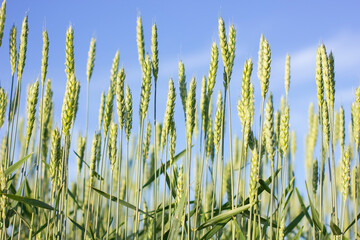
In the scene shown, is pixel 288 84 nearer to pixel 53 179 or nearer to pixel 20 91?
pixel 53 179

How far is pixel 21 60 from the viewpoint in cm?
240

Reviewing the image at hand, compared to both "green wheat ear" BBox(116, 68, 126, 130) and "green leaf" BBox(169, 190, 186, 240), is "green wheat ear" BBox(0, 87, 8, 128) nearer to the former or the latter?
"green wheat ear" BBox(116, 68, 126, 130)

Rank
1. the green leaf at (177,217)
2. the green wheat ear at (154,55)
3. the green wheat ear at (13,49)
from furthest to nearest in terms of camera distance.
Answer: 1. the green wheat ear at (13,49)
2. the green wheat ear at (154,55)
3. the green leaf at (177,217)

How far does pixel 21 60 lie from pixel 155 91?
94cm

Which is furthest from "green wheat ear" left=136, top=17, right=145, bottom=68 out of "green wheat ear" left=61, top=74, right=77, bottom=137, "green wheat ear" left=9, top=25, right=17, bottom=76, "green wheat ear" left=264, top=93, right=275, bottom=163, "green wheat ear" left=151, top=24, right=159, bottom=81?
"green wheat ear" left=9, top=25, right=17, bottom=76

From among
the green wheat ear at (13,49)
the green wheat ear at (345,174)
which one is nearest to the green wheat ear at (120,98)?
the green wheat ear at (13,49)

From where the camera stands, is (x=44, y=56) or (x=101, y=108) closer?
(x=44, y=56)

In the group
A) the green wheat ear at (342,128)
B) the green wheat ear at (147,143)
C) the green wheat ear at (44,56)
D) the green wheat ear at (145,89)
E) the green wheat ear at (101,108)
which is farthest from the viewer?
the green wheat ear at (101,108)

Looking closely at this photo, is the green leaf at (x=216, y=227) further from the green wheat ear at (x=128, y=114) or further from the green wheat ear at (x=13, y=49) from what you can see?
the green wheat ear at (x=13, y=49)

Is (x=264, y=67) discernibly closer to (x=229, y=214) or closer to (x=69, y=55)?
(x=229, y=214)

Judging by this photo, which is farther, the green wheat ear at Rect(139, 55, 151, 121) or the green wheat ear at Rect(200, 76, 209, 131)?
the green wheat ear at Rect(200, 76, 209, 131)

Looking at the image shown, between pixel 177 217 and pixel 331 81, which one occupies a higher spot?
pixel 331 81

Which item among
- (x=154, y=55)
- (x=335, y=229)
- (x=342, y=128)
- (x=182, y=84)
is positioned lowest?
(x=335, y=229)

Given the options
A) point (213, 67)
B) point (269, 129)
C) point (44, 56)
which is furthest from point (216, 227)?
point (44, 56)
